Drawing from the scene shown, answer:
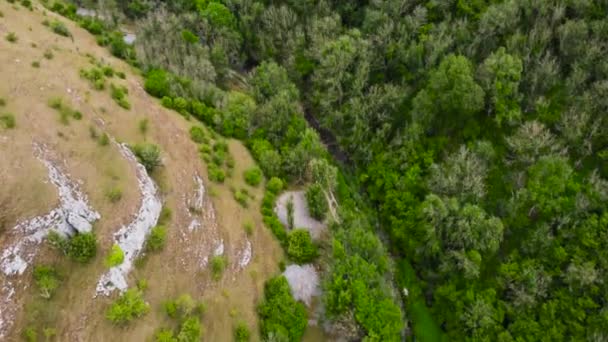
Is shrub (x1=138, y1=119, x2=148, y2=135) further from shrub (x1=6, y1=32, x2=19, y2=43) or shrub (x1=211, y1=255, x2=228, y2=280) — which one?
shrub (x1=6, y1=32, x2=19, y2=43)

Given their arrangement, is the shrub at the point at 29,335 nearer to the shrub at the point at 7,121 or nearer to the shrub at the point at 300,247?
the shrub at the point at 7,121

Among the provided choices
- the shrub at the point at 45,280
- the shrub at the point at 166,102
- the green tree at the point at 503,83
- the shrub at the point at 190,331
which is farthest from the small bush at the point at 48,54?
the green tree at the point at 503,83

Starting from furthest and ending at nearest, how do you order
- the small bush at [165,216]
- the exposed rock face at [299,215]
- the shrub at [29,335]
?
the exposed rock face at [299,215] → the small bush at [165,216] → the shrub at [29,335]

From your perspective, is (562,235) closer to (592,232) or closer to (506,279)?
(592,232)

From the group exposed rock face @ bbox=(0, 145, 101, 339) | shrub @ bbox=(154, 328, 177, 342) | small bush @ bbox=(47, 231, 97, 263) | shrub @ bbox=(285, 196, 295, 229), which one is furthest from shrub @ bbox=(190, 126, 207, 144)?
shrub @ bbox=(154, 328, 177, 342)

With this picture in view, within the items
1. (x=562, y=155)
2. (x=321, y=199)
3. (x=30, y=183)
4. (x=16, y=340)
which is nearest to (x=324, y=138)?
(x=321, y=199)

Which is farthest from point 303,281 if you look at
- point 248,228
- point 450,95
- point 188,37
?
point 188,37
